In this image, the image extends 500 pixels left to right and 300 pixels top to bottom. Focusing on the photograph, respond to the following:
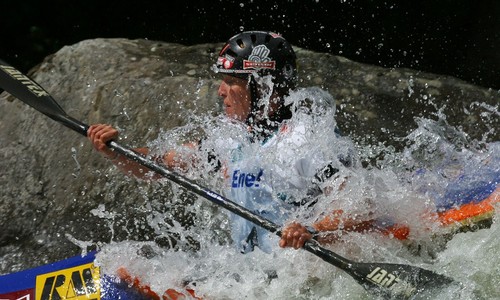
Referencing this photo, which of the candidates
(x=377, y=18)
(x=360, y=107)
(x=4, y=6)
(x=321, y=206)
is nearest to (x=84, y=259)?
(x=321, y=206)

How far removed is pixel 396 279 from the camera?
3273mm

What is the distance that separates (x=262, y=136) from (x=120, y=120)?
1.61m

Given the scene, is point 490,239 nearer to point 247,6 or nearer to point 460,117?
point 460,117

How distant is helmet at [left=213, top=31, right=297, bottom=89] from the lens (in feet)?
11.9

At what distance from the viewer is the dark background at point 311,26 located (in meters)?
6.14

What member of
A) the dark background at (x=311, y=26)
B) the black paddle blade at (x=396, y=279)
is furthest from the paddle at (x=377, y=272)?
the dark background at (x=311, y=26)

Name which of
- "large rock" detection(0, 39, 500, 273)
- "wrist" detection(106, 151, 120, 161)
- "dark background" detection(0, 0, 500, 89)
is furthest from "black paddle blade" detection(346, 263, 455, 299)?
"dark background" detection(0, 0, 500, 89)

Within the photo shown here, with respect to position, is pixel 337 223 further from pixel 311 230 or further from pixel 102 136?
pixel 102 136

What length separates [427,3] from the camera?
6.16 m

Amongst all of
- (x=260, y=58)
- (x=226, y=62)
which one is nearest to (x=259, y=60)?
(x=260, y=58)

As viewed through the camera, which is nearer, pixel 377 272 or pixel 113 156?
pixel 377 272

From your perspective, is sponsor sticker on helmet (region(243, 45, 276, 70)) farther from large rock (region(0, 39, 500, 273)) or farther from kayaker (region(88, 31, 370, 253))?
large rock (region(0, 39, 500, 273))

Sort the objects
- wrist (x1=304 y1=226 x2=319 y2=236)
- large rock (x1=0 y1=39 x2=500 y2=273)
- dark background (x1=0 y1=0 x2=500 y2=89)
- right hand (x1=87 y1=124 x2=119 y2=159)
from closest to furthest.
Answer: wrist (x1=304 y1=226 x2=319 y2=236) → right hand (x1=87 y1=124 x2=119 y2=159) → large rock (x1=0 y1=39 x2=500 y2=273) → dark background (x1=0 y1=0 x2=500 y2=89)

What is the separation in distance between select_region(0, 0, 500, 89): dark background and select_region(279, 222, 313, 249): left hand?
300 centimetres
